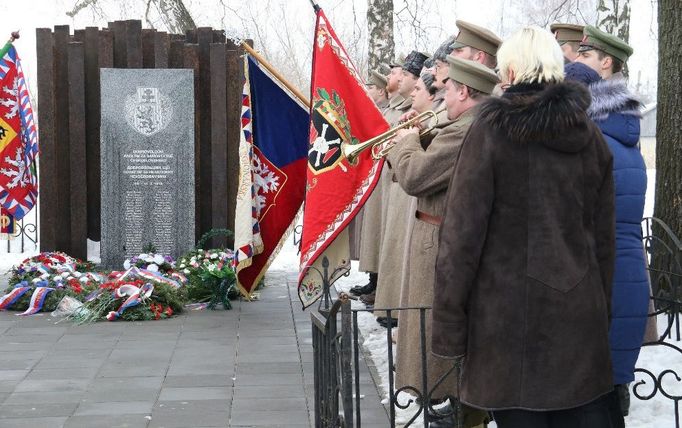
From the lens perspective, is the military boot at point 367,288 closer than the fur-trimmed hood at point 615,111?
No

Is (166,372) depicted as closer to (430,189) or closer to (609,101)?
(430,189)

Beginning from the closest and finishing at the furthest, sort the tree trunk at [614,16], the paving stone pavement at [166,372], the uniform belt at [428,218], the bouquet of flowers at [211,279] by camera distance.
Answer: the uniform belt at [428,218], the paving stone pavement at [166,372], the bouquet of flowers at [211,279], the tree trunk at [614,16]

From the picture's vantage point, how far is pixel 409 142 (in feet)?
17.3

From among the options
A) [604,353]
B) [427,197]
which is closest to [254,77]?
[427,197]

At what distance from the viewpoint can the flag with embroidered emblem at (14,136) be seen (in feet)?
38.4

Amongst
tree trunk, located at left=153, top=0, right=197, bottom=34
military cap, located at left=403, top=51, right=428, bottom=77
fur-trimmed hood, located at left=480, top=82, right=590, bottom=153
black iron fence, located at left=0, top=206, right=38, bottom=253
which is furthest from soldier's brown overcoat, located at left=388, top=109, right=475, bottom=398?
tree trunk, located at left=153, top=0, right=197, bottom=34

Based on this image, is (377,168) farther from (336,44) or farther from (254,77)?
(254,77)

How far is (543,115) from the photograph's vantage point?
3.50 metres

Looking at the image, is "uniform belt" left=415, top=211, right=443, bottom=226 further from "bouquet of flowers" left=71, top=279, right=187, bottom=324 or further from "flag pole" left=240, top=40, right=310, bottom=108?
"bouquet of flowers" left=71, top=279, right=187, bottom=324

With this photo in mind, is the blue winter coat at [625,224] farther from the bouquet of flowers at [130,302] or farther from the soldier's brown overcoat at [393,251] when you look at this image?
the bouquet of flowers at [130,302]

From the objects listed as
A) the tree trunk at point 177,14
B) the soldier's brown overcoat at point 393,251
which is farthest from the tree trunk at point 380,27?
the soldier's brown overcoat at point 393,251

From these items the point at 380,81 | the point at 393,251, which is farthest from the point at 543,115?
the point at 380,81

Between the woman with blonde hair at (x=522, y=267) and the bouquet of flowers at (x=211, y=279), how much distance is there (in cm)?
612

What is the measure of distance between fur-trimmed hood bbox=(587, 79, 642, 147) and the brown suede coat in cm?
125
